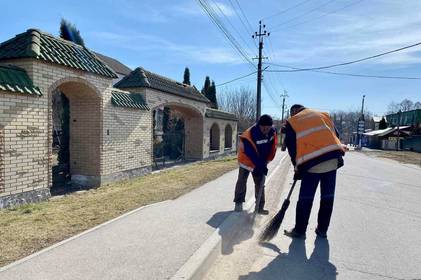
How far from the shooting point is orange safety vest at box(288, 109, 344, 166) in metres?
4.32

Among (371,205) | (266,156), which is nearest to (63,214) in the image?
(266,156)

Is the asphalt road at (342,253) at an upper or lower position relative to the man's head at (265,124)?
lower

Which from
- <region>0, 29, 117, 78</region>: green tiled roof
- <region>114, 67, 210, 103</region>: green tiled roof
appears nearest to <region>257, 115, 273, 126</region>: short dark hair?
<region>0, 29, 117, 78</region>: green tiled roof

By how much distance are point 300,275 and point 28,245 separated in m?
3.13

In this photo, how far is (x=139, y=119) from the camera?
34.9 feet

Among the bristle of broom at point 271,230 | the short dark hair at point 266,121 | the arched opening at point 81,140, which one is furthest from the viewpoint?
the arched opening at point 81,140

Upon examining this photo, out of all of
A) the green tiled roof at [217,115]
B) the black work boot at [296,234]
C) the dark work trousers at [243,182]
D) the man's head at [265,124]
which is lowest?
the black work boot at [296,234]

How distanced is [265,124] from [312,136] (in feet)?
3.57

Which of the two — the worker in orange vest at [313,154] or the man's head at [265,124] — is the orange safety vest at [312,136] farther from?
the man's head at [265,124]

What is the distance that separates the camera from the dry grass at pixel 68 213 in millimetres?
4113

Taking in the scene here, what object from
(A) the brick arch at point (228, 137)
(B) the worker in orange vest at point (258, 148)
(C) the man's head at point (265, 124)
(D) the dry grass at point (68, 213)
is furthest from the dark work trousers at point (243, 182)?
(A) the brick arch at point (228, 137)

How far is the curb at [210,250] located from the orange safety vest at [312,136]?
52.7 inches

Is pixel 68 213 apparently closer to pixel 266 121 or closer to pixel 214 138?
pixel 266 121

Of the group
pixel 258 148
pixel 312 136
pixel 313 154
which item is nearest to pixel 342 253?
pixel 313 154
